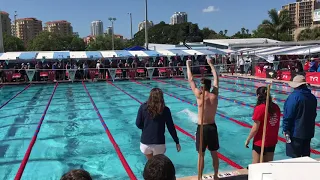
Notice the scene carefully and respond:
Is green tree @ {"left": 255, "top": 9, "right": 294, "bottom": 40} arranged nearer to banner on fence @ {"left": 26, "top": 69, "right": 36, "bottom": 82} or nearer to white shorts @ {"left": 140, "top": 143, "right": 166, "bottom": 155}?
banner on fence @ {"left": 26, "top": 69, "right": 36, "bottom": 82}

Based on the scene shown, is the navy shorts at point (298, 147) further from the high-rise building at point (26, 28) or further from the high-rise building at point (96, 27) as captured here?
the high-rise building at point (96, 27)

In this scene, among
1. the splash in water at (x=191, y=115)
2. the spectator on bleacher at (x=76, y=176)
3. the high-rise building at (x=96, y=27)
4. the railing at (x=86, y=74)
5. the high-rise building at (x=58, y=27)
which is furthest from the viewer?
the high-rise building at (x=96, y=27)

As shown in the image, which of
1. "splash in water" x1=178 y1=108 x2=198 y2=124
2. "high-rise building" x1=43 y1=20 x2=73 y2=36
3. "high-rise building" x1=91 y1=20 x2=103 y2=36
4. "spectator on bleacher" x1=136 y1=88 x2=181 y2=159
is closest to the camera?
"spectator on bleacher" x1=136 y1=88 x2=181 y2=159

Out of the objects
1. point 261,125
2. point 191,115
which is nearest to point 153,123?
point 261,125

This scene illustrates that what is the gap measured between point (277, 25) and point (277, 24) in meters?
0.18

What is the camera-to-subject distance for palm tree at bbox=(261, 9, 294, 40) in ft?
155

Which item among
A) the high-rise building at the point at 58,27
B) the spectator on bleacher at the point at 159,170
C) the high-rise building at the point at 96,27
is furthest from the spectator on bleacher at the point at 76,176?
the high-rise building at the point at 96,27

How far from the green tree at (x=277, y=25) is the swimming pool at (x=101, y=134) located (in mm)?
35945

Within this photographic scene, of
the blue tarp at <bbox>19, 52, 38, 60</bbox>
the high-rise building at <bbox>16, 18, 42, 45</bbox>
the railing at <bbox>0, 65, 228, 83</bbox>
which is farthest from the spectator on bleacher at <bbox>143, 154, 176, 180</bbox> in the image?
the high-rise building at <bbox>16, 18, 42, 45</bbox>

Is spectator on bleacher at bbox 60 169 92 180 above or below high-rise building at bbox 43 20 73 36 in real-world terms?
below

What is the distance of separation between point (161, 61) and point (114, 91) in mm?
9160

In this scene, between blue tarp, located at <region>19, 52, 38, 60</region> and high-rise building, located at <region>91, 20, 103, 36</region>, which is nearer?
blue tarp, located at <region>19, 52, 38, 60</region>

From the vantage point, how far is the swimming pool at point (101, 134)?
235 inches

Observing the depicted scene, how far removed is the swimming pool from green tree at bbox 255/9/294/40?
35945 mm
